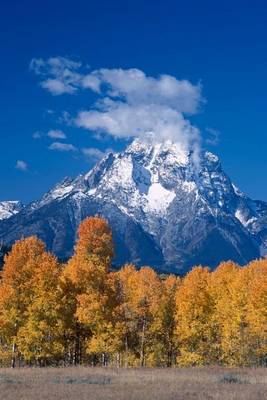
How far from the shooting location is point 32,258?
192ft

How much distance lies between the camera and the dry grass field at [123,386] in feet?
105

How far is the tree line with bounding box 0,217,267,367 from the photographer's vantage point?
55.4m

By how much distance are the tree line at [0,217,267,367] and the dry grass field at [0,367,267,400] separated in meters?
7.47

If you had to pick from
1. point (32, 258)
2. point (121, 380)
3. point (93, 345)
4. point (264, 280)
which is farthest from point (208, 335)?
point (121, 380)

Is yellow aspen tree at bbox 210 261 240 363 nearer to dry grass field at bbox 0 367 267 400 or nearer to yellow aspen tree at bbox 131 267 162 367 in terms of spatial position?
yellow aspen tree at bbox 131 267 162 367

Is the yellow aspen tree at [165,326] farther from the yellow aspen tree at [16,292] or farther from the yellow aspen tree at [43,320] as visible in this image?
the yellow aspen tree at [16,292]

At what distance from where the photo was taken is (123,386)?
1476 inches

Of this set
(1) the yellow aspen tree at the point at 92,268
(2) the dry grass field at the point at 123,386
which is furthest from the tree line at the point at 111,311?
(2) the dry grass field at the point at 123,386

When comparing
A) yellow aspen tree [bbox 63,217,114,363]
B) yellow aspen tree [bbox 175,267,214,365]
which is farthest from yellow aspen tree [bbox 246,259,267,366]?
yellow aspen tree [bbox 63,217,114,363]

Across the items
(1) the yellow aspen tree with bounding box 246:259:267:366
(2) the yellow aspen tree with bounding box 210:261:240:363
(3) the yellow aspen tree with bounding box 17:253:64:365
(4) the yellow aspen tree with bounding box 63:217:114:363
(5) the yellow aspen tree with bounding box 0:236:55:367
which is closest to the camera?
→ (3) the yellow aspen tree with bounding box 17:253:64:365

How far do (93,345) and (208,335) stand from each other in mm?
18765

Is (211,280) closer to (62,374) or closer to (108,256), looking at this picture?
(108,256)

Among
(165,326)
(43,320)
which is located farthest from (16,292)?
(165,326)

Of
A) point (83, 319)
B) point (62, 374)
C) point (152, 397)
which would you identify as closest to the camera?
point (152, 397)
